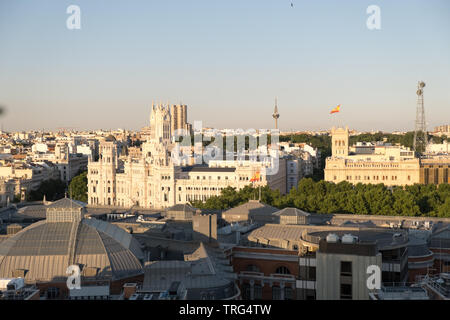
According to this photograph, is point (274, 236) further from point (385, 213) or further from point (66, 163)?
point (66, 163)

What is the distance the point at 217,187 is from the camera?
2859 inches

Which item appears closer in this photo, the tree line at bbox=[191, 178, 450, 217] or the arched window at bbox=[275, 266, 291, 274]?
the arched window at bbox=[275, 266, 291, 274]

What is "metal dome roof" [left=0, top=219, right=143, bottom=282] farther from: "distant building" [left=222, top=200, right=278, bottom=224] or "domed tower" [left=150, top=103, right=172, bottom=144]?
"domed tower" [left=150, top=103, right=172, bottom=144]

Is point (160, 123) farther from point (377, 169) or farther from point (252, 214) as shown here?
point (252, 214)

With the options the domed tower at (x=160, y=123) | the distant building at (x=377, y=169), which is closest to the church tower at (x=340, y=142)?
the distant building at (x=377, y=169)

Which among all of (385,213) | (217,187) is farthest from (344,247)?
(217,187)

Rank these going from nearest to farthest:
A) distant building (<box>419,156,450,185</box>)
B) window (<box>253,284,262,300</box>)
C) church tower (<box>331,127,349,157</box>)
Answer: window (<box>253,284,262,300</box>)
distant building (<box>419,156,450,185</box>)
church tower (<box>331,127,349,157</box>)

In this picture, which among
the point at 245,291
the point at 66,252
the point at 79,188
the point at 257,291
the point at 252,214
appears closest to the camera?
the point at 66,252

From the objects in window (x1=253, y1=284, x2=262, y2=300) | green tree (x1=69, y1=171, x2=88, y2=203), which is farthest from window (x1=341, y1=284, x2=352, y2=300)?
green tree (x1=69, y1=171, x2=88, y2=203)

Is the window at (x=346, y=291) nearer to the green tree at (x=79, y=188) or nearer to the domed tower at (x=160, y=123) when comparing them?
the green tree at (x=79, y=188)

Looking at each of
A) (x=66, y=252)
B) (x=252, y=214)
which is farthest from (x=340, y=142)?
(x=66, y=252)

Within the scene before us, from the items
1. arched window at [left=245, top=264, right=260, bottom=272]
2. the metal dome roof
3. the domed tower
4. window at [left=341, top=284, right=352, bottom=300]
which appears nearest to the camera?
window at [left=341, top=284, right=352, bottom=300]
